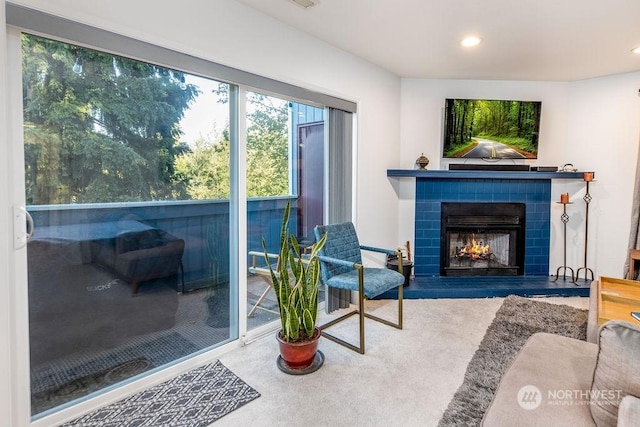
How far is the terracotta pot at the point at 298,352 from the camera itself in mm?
2236

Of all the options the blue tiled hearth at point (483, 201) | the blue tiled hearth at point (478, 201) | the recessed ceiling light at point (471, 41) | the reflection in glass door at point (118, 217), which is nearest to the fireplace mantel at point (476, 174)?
the blue tiled hearth at point (483, 201)

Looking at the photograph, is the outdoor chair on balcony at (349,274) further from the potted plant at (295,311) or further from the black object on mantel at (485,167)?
the black object on mantel at (485,167)

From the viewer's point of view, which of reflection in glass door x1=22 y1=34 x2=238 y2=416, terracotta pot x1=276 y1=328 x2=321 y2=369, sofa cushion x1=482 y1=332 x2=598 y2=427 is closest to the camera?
sofa cushion x1=482 y1=332 x2=598 y2=427

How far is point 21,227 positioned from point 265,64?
1784 mm

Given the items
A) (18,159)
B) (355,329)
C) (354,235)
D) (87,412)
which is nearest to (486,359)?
(355,329)

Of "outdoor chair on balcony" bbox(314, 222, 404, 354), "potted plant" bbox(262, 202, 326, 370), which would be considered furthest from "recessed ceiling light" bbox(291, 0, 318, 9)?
"outdoor chair on balcony" bbox(314, 222, 404, 354)

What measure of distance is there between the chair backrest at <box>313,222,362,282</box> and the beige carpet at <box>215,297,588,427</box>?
0.50 meters

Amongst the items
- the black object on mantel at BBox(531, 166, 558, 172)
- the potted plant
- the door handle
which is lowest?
the potted plant

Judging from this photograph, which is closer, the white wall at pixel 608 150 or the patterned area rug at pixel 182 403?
the patterned area rug at pixel 182 403

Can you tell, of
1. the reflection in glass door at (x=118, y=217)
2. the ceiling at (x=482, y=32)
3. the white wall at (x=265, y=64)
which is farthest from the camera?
the ceiling at (x=482, y=32)

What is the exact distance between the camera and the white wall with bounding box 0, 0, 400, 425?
5.26 ft

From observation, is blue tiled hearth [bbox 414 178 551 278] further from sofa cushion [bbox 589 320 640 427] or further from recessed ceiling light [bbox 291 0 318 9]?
sofa cushion [bbox 589 320 640 427]

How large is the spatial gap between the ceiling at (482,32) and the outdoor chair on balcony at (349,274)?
160 cm

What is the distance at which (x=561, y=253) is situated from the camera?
420 centimetres
